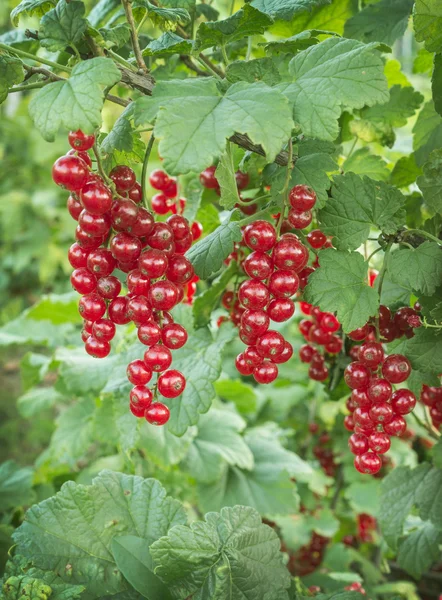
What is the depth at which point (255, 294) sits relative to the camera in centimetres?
73

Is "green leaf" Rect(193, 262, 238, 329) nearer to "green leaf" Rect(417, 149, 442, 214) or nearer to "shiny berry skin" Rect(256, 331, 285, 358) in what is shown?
"shiny berry skin" Rect(256, 331, 285, 358)

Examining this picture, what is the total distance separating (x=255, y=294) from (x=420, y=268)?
23 cm

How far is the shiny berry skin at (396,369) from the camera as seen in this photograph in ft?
2.56

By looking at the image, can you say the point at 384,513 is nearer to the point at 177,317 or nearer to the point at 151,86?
the point at 177,317

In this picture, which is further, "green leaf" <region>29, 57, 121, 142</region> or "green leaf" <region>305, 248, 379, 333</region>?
"green leaf" <region>305, 248, 379, 333</region>

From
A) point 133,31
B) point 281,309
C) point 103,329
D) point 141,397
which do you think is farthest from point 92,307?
point 133,31

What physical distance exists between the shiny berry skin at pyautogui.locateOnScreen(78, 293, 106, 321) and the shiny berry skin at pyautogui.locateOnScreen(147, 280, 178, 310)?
0.07 meters

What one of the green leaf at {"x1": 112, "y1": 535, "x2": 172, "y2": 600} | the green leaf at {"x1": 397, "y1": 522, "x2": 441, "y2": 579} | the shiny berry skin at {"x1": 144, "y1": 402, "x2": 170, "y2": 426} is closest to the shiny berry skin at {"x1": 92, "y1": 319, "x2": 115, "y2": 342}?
the shiny berry skin at {"x1": 144, "y1": 402, "x2": 170, "y2": 426}

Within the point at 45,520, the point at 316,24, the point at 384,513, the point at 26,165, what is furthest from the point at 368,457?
the point at 26,165

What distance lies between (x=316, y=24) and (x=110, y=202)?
0.63 metres

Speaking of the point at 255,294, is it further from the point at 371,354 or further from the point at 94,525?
the point at 94,525

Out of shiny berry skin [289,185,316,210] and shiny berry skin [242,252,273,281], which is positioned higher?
shiny berry skin [289,185,316,210]

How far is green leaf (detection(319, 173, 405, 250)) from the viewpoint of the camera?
0.79 meters

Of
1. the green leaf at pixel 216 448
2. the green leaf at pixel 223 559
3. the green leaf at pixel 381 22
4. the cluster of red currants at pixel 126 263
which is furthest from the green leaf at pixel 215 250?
the green leaf at pixel 216 448
